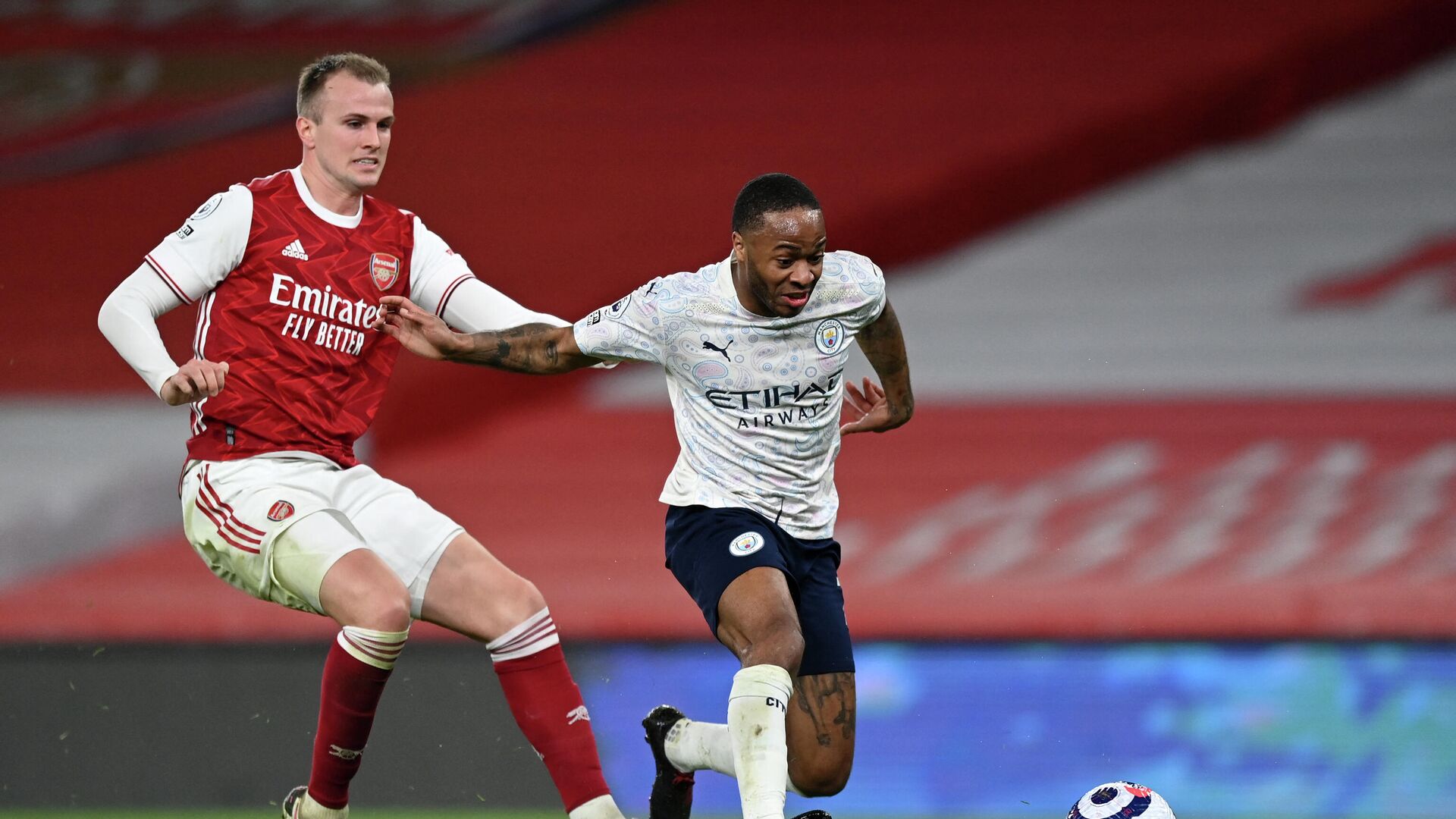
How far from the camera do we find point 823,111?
9.48 metres

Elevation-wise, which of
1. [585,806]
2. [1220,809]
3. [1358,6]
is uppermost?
[1358,6]

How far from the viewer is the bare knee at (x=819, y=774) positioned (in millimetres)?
3906

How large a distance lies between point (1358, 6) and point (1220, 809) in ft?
17.9

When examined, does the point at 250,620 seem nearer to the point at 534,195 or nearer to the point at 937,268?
the point at 534,195

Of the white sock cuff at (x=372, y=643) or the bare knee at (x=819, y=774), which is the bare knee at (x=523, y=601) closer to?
the white sock cuff at (x=372, y=643)

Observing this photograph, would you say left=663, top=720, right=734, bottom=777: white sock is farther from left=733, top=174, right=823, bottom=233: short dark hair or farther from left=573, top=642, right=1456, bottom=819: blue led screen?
left=573, top=642, right=1456, bottom=819: blue led screen

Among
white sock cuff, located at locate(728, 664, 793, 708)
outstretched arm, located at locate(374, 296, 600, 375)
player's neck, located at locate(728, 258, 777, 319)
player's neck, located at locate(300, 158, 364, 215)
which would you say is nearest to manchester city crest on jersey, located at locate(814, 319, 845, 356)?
player's neck, located at locate(728, 258, 777, 319)

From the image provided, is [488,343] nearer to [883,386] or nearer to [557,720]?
[557,720]

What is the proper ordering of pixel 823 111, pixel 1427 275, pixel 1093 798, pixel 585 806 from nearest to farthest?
pixel 1093 798 < pixel 585 806 < pixel 1427 275 < pixel 823 111

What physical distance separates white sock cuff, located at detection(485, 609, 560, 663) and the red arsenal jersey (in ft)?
2.20

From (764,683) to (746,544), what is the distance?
394mm

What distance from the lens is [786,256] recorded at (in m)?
3.72

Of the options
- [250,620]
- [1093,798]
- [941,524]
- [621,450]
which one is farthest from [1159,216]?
[1093,798]

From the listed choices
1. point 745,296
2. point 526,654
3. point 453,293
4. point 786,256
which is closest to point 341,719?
point 526,654
